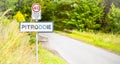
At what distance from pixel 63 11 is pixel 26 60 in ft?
166

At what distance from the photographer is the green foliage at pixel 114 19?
152 feet

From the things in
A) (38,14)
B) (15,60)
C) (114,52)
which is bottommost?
(114,52)

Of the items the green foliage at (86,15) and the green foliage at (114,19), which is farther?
the green foliage at (86,15)

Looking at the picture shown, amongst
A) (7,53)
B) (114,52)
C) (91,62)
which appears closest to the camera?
(7,53)

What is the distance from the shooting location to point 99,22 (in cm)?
5516

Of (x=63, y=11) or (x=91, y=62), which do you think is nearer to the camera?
(x=91, y=62)

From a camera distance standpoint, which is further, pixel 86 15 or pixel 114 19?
pixel 86 15

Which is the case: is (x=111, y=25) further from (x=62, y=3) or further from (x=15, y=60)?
(x=15, y=60)

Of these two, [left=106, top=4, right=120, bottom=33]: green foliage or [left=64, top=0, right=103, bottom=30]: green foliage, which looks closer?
[left=106, top=4, right=120, bottom=33]: green foliage

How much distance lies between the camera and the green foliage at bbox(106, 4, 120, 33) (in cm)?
4640

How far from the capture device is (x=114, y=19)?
48.1 metres

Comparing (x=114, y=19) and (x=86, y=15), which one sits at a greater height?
(x=86, y=15)

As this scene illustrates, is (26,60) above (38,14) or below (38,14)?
below

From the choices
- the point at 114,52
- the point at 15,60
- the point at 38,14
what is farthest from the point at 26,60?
the point at 114,52
